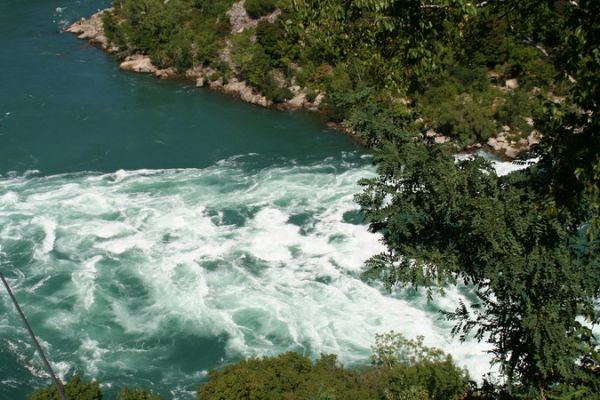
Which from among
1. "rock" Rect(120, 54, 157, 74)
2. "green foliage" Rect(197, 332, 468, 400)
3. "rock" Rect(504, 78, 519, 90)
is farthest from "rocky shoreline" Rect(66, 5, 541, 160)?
"green foliage" Rect(197, 332, 468, 400)

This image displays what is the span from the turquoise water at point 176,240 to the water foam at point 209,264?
6 centimetres

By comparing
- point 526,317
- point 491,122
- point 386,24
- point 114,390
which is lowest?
point 114,390

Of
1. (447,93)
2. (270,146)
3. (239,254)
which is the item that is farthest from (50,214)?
(447,93)

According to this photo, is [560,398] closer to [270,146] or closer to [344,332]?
[344,332]

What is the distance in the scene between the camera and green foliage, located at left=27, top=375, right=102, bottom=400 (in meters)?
15.4

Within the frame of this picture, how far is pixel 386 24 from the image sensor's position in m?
7.90

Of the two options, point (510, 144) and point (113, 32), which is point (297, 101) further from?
point (113, 32)

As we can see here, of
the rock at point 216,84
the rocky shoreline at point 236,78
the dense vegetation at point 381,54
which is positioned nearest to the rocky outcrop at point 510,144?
the rocky shoreline at point 236,78

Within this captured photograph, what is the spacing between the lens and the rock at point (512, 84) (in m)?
35.2

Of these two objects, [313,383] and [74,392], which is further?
[74,392]

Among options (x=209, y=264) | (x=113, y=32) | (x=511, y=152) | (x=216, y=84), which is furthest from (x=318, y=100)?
(x=113, y=32)

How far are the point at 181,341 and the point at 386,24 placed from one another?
15050 millimetres

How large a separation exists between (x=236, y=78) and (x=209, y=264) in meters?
19.4

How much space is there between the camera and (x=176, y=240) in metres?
25.6
